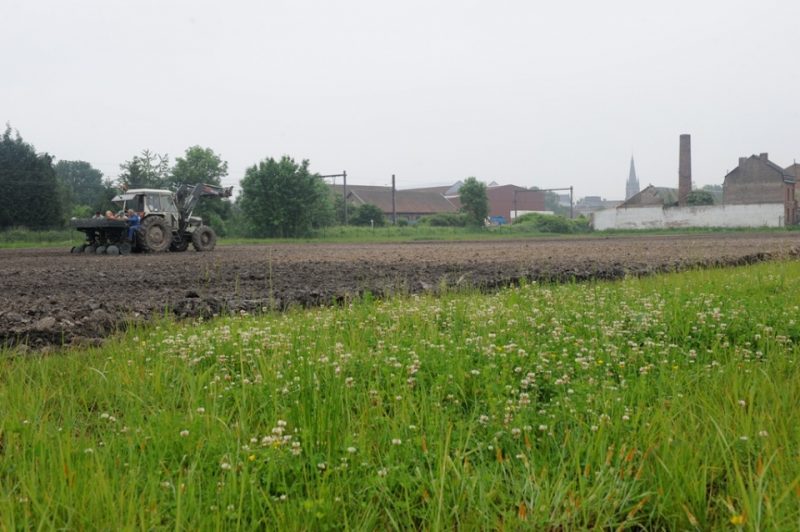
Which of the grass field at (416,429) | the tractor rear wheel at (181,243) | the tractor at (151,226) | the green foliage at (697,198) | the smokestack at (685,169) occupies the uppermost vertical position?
the smokestack at (685,169)

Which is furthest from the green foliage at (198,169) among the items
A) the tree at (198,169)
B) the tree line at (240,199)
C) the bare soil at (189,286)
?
the bare soil at (189,286)

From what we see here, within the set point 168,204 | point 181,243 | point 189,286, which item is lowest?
point 189,286

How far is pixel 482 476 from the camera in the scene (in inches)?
132

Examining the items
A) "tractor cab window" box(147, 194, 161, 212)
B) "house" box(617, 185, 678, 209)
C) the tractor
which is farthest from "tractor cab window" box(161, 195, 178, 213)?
"house" box(617, 185, 678, 209)

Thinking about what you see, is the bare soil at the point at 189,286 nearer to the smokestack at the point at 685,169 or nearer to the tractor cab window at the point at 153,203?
the tractor cab window at the point at 153,203

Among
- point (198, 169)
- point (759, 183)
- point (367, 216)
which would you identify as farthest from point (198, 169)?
point (759, 183)

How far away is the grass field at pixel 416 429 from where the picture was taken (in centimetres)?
308

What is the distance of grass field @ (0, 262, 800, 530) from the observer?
3.08m

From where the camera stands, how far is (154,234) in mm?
26328

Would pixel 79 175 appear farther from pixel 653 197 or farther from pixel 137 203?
pixel 137 203

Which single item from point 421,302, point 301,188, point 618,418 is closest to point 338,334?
point 421,302

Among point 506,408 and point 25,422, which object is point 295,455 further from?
point 25,422

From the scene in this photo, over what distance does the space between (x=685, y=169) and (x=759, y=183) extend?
839 centimetres

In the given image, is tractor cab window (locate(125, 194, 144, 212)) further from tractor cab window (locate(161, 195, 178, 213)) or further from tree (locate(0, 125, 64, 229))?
tree (locate(0, 125, 64, 229))
